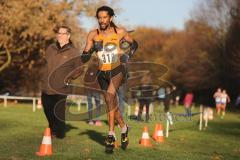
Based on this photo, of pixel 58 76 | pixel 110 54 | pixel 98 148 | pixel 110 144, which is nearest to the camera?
pixel 110 144

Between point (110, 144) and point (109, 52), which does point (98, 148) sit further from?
point (109, 52)

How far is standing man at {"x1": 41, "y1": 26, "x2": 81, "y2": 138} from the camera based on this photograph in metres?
10.9

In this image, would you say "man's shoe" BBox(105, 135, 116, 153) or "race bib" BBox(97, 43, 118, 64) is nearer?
"man's shoe" BBox(105, 135, 116, 153)

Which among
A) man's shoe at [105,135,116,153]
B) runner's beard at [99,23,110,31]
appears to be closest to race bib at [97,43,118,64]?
runner's beard at [99,23,110,31]

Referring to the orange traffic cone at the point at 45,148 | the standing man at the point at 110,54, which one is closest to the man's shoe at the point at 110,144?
the standing man at the point at 110,54

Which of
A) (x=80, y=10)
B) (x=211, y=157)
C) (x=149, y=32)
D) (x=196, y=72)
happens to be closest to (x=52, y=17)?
(x=80, y=10)

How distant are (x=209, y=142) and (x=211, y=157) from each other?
3.76 m

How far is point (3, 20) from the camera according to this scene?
3531 centimetres

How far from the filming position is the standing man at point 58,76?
10.9m

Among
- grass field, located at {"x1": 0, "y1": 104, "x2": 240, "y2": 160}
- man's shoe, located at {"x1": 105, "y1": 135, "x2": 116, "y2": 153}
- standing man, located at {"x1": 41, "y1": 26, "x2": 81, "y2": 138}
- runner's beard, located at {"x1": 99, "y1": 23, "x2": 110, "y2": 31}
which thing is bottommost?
grass field, located at {"x1": 0, "y1": 104, "x2": 240, "y2": 160}

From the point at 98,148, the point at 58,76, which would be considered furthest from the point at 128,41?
the point at 58,76

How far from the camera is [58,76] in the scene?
10875mm

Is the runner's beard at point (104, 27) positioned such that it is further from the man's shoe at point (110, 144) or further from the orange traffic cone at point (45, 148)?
the orange traffic cone at point (45, 148)

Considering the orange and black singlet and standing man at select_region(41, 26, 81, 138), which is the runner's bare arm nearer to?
the orange and black singlet
